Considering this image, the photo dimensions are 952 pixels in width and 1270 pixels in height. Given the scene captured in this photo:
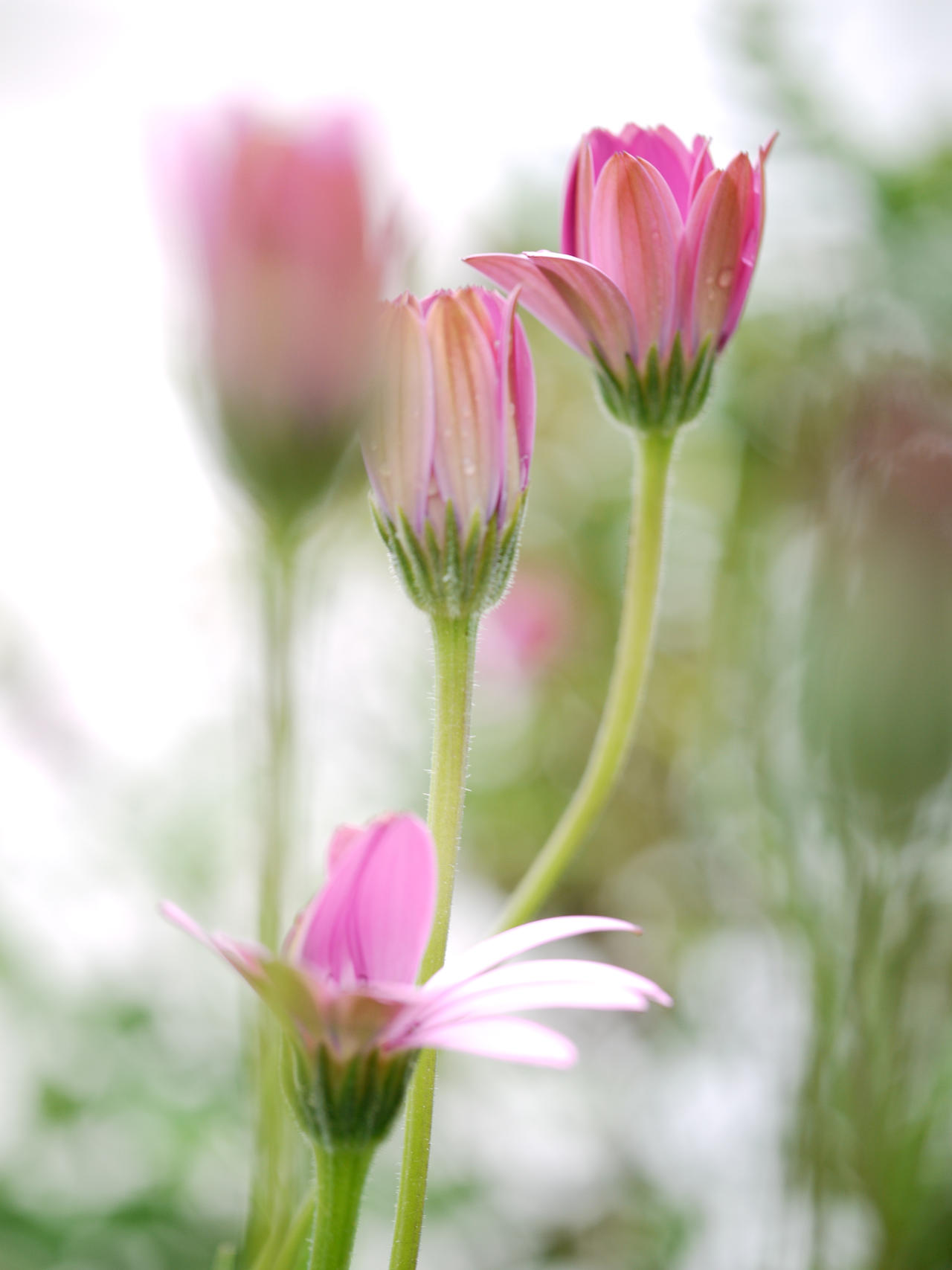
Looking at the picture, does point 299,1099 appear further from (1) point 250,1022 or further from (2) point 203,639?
(2) point 203,639

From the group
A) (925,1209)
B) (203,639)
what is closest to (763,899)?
(925,1209)

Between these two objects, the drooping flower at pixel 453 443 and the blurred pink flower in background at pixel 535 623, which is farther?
the blurred pink flower in background at pixel 535 623

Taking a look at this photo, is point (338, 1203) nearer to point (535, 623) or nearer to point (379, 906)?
point (379, 906)

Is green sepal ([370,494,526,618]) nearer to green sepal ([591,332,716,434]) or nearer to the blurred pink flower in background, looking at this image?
green sepal ([591,332,716,434])

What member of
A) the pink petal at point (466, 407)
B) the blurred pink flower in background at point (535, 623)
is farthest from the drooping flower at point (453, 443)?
the blurred pink flower in background at point (535, 623)

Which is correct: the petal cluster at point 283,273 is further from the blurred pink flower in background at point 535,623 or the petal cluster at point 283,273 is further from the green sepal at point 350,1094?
the blurred pink flower in background at point 535,623

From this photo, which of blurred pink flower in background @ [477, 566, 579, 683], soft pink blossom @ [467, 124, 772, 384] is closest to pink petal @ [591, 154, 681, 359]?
soft pink blossom @ [467, 124, 772, 384]
